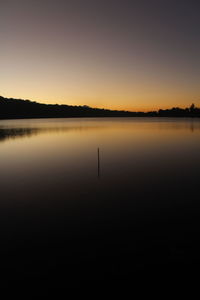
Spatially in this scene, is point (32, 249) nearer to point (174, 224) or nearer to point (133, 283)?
point (133, 283)

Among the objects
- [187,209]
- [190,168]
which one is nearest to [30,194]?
[187,209]

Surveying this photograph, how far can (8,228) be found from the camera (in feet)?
40.4

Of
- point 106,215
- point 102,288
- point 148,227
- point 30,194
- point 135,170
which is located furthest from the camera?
point 135,170

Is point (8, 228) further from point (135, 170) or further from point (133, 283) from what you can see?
point (135, 170)

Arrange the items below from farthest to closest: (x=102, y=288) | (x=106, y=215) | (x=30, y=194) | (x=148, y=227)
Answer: (x=30, y=194)
(x=106, y=215)
(x=148, y=227)
(x=102, y=288)

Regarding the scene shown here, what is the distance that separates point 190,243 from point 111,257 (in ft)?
15.5

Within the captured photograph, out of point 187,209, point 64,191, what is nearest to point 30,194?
point 64,191

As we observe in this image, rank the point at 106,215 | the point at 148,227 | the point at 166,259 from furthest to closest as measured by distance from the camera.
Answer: the point at 106,215, the point at 148,227, the point at 166,259

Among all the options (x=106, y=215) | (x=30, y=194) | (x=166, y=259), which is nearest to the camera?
(x=166, y=259)

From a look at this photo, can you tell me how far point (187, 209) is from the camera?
1480 cm

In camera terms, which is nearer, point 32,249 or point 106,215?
point 32,249

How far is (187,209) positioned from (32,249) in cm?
1186

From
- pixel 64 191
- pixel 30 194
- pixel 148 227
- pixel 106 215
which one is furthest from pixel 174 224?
pixel 30 194

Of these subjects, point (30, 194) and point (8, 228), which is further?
point (30, 194)
